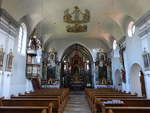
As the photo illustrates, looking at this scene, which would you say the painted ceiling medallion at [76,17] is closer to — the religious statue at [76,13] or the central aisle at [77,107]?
the religious statue at [76,13]

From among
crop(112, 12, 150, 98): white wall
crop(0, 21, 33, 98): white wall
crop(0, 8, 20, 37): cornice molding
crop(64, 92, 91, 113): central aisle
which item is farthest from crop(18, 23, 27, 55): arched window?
crop(112, 12, 150, 98): white wall

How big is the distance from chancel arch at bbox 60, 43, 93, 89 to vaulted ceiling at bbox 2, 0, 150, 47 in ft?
17.4

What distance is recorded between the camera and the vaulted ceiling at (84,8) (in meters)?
8.15

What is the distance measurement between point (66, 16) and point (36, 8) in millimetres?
2192

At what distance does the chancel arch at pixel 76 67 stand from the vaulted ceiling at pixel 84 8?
531cm

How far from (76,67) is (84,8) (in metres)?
10.3

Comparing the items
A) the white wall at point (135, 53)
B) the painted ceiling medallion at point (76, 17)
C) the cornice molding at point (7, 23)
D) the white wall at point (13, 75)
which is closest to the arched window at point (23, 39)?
the white wall at point (13, 75)

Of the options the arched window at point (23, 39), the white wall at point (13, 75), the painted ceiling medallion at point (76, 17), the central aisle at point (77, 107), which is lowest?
the central aisle at point (77, 107)

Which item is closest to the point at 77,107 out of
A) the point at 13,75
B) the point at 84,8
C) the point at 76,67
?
the point at 13,75

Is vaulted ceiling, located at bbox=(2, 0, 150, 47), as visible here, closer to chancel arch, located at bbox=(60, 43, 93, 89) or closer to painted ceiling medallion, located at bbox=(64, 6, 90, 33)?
painted ceiling medallion, located at bbox=(64, 6, 90, 33)

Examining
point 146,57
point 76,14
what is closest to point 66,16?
point 76,14

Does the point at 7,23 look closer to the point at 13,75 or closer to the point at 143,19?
the point at 13,75

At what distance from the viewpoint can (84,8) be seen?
10.2m

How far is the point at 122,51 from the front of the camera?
12.0 m
